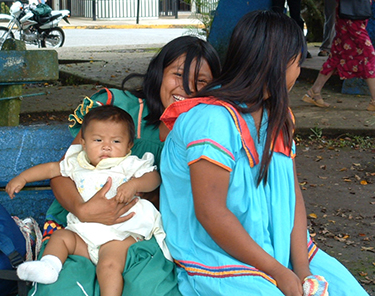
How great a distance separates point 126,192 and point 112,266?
30cm

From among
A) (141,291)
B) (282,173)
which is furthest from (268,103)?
(141,291)

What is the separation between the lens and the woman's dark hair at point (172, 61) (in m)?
2.32

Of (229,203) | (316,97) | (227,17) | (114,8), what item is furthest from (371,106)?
(114,8)

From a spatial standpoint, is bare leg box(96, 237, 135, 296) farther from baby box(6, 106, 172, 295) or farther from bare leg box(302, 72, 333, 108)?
bare leg box(302, 72, 333, 108)

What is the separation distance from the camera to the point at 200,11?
31.0ft

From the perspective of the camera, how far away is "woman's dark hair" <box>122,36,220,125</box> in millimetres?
2322

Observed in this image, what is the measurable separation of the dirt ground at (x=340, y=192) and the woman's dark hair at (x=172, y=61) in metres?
1.39

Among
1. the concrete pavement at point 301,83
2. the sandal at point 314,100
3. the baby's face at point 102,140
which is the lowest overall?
the concrete pavement at point 301,83

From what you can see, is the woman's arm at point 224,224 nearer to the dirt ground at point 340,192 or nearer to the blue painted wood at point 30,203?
the blue painted wood at point 30,203

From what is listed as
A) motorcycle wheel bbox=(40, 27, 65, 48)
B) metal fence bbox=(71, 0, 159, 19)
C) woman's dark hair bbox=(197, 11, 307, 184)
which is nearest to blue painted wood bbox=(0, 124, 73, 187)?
woman's dark hair bbox=(197, 11, 307, 184)

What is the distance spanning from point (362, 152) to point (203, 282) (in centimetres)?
366

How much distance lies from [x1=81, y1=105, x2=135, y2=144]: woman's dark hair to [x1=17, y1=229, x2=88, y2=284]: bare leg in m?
0.44

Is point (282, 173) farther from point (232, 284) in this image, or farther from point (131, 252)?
point (131, 252)

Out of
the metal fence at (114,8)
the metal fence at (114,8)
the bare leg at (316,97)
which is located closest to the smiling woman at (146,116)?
the bare leg at (316,97)
